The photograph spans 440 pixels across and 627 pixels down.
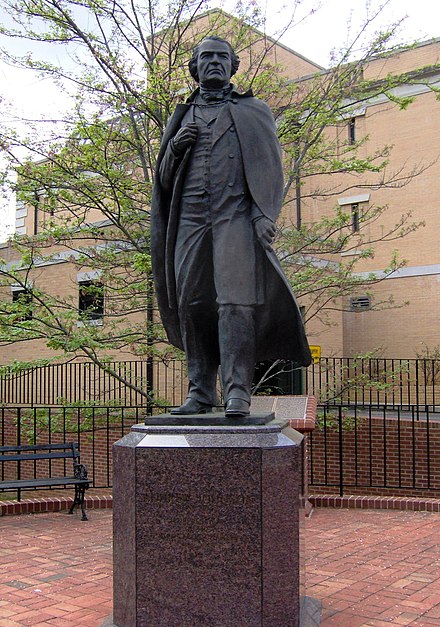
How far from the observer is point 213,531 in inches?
154

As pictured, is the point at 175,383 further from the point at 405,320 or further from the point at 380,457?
the point at 405,320

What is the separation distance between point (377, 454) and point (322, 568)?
20.9 feet

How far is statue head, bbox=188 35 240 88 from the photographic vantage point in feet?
15.3

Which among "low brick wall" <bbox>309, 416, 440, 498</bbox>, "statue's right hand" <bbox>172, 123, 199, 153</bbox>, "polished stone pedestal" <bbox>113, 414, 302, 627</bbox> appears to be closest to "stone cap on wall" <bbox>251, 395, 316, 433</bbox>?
"low brick wall" <bbox>309, 416, 440, 498</bbox>

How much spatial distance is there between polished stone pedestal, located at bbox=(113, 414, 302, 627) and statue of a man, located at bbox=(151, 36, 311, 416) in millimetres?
471

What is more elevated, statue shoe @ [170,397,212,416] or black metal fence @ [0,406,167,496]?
statue shoe @ [170,397,212,416]

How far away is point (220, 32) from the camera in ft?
38.0

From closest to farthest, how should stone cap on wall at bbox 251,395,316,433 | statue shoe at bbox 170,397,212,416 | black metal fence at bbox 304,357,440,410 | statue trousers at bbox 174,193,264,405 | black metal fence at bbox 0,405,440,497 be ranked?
statue trousers at bbox 174,193,264,405 < statue shoe at bbox 170,397,212,416 < stone cap on wall at bbox 251,395,316,433 < black metal fence at bbox 0,405,440,497 < black metal fence at bbox 304,357,440,410

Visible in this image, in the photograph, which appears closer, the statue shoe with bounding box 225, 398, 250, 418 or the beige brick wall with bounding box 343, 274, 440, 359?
the statue shoe with bounding box 225, 398, 250, 418

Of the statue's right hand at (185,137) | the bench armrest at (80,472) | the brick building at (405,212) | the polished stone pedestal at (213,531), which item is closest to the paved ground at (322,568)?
the bench armrest at (80,472)

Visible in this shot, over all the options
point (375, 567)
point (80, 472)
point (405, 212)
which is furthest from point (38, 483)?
point (405, 212)

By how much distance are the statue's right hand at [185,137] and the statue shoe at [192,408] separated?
1.71 m

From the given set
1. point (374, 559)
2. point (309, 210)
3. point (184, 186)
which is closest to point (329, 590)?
point (374, 559)

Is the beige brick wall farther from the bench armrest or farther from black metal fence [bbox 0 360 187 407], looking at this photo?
the bench armrest
